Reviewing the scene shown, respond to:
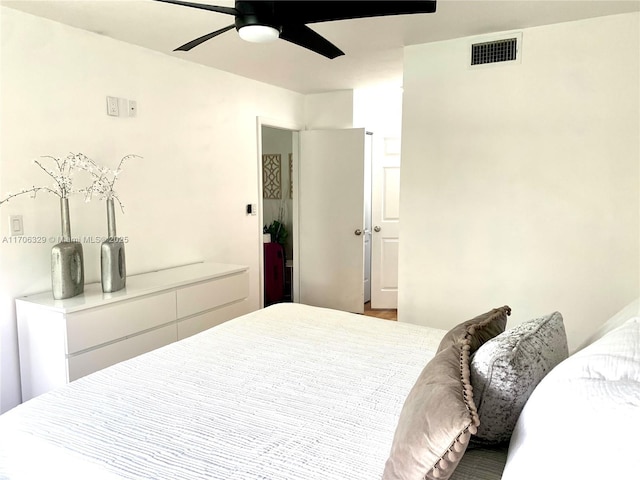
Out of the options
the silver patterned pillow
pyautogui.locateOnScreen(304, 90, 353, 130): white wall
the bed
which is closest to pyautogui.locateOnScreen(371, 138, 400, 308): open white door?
pyautogui.locateOnScreen(304, 90, 353, 130): white wall

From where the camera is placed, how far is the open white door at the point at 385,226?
16.8ft

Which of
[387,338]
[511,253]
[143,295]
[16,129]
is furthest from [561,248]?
[16,129]

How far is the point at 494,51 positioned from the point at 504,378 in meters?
2.59

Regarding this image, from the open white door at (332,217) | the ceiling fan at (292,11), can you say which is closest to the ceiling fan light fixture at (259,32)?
the ceiling fan at (292,11)

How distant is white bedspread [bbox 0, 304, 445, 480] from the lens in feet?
3.94

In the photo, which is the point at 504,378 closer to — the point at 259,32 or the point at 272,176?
the point at 259,32

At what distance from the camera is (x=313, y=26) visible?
2732mm

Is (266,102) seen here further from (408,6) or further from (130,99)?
(408,6)

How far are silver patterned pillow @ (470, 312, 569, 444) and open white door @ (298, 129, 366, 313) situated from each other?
3.60 metres

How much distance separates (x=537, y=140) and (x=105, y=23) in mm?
2774

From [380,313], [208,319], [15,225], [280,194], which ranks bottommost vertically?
[380,313]

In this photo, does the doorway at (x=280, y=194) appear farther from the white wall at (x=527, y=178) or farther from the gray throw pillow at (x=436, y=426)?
the gray throw pillow at (x=436, y=426)

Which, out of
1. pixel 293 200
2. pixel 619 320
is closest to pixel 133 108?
pixel 293 200

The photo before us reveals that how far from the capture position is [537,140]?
2.95 m
